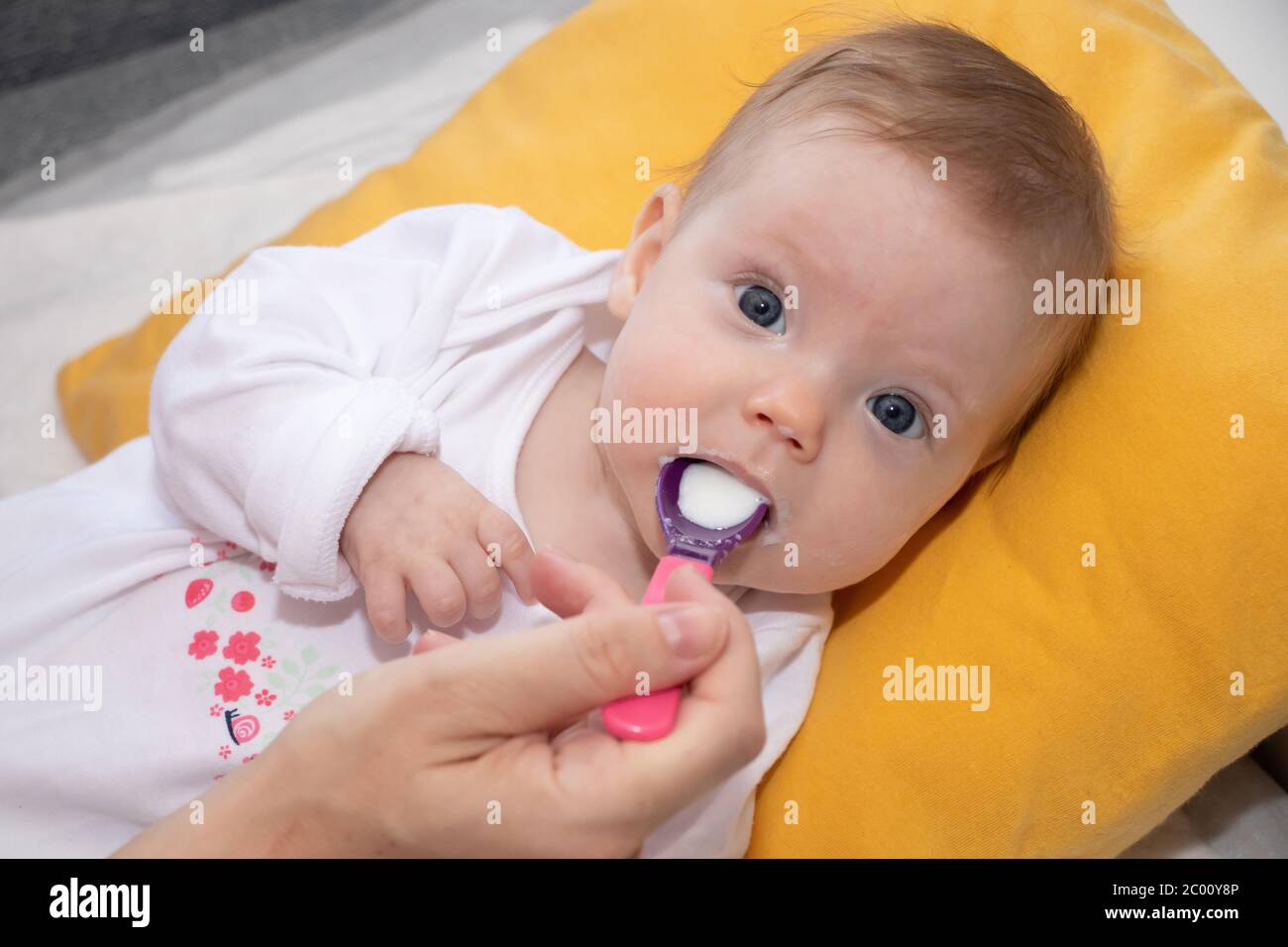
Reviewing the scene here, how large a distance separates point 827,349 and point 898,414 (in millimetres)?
118

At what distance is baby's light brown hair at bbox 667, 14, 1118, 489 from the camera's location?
3.84 ft

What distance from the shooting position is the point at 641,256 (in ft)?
4.44

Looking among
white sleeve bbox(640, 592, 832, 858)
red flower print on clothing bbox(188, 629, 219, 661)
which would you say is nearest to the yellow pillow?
white sleeve bbox(640, 592, 832, 858)

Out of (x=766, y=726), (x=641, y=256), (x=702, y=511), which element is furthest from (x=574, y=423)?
(x=766, y=726)

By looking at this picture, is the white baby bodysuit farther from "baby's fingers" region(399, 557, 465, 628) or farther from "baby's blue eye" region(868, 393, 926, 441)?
"baby's blue eye" region(868, 393, 926, 441)

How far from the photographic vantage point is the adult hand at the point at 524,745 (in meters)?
0.87

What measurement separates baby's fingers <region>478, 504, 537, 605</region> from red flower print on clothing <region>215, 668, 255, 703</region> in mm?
301

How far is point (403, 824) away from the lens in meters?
0.94
